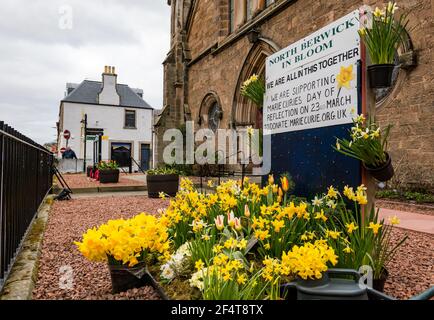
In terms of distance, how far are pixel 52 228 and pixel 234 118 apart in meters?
9.56

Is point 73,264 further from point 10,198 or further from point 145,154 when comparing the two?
point 145,154

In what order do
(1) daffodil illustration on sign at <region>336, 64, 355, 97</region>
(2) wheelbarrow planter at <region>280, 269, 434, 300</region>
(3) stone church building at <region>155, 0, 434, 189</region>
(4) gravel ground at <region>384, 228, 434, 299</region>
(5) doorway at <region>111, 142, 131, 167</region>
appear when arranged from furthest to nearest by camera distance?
(5) doorway at <region>111, 142, 131, 167</region> → (3) stone church building at <region>155, 0, 434, 189</region> → (1) daffodil illustration on sign at <region>336, 64, 355, 97</region> → (4) gravel ground at <region>384, 228, 434, 299</region> → (2) wheelbarrow planter at <region>280, 269, 434, 300</region>

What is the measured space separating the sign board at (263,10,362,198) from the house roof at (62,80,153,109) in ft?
109

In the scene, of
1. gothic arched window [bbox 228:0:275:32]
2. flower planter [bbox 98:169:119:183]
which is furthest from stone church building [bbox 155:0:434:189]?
flower planter [bbox 98:169:119:183]

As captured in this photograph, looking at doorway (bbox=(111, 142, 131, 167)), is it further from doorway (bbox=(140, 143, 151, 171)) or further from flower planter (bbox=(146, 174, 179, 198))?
flower planter (bbox=(146, 174, 179, 198))

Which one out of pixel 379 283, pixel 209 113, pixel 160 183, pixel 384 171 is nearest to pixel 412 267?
pixel 379 283

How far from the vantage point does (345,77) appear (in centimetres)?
295

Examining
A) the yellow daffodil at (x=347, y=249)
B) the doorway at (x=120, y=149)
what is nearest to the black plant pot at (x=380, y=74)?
the yellow daffodil at (x=347, y=249)

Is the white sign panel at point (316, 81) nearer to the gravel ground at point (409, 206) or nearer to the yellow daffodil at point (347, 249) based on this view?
the yellow daffodil at point (347, 249)

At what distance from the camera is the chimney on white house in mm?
34656

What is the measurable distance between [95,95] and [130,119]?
14.5 ft

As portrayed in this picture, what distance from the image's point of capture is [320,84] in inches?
132

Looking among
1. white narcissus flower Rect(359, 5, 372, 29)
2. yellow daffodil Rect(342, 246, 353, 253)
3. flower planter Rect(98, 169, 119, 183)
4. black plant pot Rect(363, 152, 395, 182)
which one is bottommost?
yellow daffodil Rect(342, 246, 353, 253)

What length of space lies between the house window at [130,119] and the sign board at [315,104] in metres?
33.3
